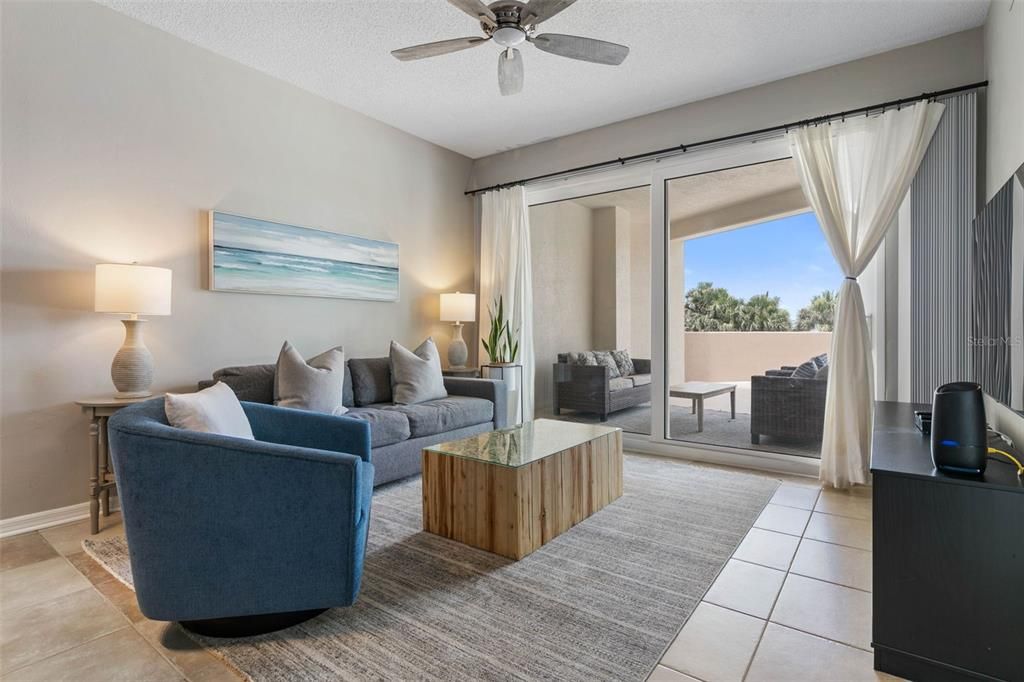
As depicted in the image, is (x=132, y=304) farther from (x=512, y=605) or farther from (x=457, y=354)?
(x=457, y=354)

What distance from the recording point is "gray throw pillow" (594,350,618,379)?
4664 millimetres

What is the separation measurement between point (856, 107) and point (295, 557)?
4190 millimetres

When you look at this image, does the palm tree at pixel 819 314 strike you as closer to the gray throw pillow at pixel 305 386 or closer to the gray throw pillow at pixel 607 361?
the gray throw pillow at pixel 607 361

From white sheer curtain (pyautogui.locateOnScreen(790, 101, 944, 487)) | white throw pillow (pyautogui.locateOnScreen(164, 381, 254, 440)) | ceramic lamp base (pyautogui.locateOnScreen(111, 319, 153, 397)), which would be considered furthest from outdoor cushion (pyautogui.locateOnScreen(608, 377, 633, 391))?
ceramic lamp base (pyautogui.locateOnScreen(111, 319, 153, 397))

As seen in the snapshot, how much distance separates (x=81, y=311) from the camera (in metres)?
2.93

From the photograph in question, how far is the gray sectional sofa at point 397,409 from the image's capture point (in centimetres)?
328

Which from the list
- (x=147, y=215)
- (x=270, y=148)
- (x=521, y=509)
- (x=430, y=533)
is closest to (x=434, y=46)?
(x=270, y=148)

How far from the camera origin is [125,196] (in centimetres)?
309

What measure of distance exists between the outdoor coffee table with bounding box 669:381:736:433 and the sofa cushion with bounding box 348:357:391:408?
235cm

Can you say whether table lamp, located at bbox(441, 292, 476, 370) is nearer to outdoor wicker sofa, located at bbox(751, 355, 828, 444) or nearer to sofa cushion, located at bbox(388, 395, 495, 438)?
sofa cushion, located at bbox(388, 395, 495, 438)

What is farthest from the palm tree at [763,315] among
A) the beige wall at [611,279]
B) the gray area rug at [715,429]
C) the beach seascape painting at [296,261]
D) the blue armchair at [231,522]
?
the blue armchair at [231,522]

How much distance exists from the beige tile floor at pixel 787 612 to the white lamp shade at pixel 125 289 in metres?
2.96

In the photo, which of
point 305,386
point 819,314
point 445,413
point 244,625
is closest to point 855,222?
point 819,314

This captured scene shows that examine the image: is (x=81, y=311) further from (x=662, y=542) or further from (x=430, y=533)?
(x=662, y=542)
